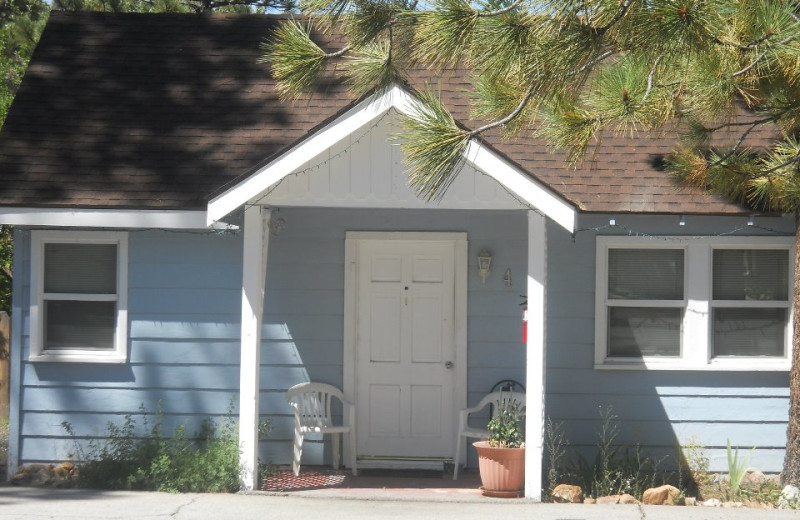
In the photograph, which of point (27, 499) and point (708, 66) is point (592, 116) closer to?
point (708, 66)

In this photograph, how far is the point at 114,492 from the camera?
909 centimetres

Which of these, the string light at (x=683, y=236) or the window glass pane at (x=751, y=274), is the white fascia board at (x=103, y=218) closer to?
the string light at (x=683, y=236)

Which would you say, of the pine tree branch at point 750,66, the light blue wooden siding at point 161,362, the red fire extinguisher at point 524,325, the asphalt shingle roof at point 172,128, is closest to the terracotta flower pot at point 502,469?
the red fire extinguisher at point 524,325

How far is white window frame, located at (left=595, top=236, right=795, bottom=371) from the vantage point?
397 inches

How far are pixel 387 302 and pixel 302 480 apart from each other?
75.1 inches

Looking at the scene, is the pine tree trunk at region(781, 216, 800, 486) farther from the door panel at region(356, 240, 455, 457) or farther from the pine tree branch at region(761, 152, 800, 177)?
the door panel at region(356, 240, 455, 457)

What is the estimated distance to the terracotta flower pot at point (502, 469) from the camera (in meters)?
9.06

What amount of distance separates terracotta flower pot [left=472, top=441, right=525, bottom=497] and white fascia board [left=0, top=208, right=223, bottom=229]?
3.16 m

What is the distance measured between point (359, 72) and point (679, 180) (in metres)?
3.49

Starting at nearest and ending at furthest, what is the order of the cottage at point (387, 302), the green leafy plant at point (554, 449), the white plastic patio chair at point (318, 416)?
the green leafy plant at point (554, 449)
the white plastic patio chair at point (318, 416)
the cottage at point (387, 302)

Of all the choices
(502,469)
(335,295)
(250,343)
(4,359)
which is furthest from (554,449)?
(4,359)

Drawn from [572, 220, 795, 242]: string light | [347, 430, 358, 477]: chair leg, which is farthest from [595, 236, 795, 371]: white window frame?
[347, 430, 358, 477]: chair leg

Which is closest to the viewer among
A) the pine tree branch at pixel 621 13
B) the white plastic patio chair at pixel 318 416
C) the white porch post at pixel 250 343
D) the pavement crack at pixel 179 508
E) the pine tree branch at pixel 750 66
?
the pine tree branch at pixel 621 13

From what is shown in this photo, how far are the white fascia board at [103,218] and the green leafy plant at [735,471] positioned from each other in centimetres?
517
